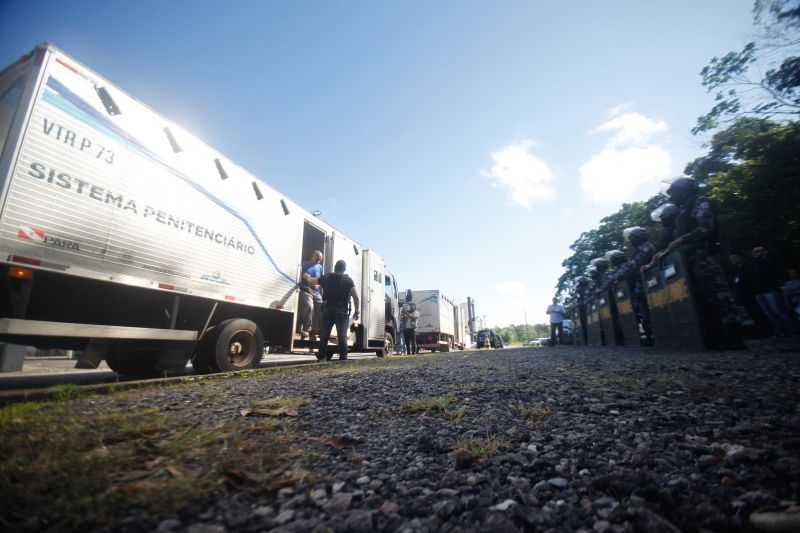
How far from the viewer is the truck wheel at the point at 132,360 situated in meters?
6.08

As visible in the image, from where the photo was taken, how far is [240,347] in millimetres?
6176

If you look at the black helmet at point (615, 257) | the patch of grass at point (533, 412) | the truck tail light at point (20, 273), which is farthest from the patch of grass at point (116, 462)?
the black helmet at point (615, 257)

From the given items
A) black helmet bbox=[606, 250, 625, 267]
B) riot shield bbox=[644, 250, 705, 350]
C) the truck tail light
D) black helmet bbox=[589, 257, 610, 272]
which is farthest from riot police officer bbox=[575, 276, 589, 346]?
the truck tail light

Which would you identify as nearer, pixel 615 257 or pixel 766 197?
pixel 615 257

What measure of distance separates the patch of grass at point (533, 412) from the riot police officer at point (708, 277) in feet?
16.5

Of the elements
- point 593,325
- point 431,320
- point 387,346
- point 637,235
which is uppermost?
point 637,235

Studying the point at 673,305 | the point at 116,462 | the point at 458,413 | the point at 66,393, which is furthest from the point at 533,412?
the point at 673,305

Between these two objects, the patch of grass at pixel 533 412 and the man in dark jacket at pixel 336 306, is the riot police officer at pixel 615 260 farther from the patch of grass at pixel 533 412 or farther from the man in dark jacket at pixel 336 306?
the patch of grass at pixel 533 412

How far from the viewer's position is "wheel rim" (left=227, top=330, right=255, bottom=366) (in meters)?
6.05

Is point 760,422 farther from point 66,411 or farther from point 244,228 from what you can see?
point 244,228

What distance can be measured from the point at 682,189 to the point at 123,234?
9.38 m

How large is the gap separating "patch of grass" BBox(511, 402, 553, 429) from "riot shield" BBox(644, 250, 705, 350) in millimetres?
4939

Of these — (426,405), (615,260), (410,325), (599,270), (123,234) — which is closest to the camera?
(426,405)

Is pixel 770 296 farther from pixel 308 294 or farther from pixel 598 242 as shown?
pixel 598 242
